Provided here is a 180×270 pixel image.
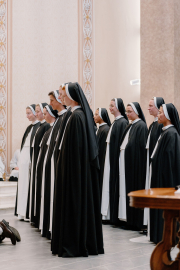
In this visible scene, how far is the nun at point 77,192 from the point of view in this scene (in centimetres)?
482

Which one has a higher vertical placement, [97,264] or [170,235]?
[170,235]

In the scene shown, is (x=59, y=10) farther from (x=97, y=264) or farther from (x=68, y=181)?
(x=97, y=264)

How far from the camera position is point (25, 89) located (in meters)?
11.9

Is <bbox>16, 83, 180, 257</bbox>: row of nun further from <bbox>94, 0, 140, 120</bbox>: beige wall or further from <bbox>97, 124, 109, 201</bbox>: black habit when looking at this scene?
<bbox>94, 0, 140, 120</bbox>: beige wall

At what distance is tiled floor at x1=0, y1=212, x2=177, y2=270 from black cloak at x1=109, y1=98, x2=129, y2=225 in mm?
842

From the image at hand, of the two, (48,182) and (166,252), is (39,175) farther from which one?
(166,252)

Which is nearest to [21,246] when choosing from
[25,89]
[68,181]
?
[68,181]

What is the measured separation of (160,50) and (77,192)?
16.9 ft

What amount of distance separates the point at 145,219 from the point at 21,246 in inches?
75.1

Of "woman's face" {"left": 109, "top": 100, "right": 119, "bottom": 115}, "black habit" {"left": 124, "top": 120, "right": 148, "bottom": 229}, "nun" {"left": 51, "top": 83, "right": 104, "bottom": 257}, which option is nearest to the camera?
"nun" {"left": 51, "top": 83, "right": 104, "bottom": 257}

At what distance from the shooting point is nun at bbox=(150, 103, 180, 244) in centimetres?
556

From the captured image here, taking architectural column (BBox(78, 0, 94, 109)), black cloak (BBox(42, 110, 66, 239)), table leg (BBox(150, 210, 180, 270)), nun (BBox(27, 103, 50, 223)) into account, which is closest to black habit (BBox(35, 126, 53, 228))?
nun (BBox(27, 103, 50, 223))

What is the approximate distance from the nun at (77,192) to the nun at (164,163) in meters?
0.93

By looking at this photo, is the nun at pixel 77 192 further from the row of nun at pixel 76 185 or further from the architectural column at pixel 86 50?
the architectural column at pixel 86 50
